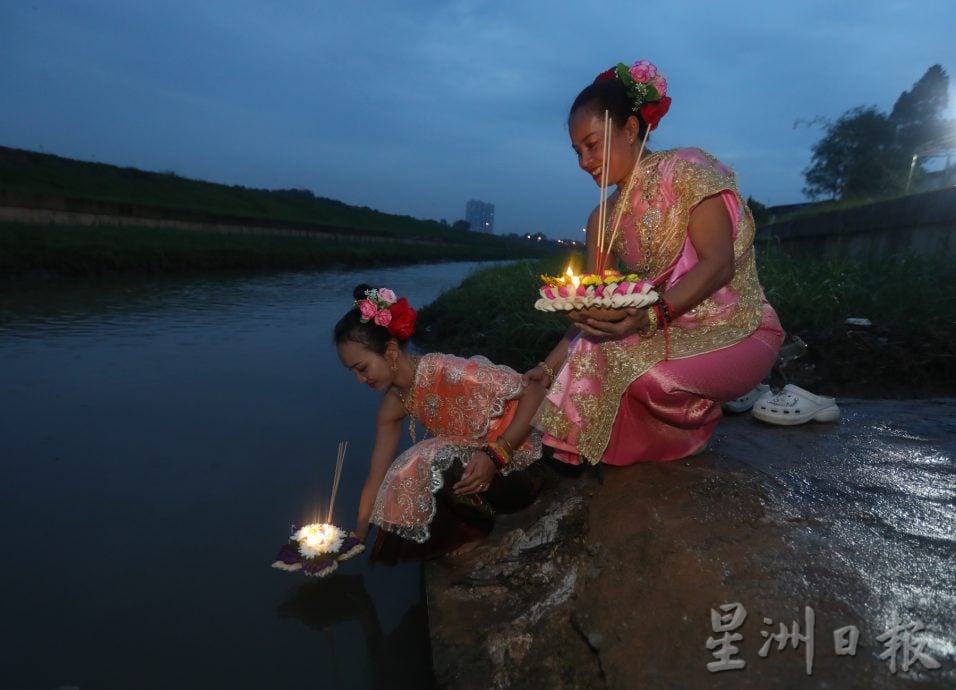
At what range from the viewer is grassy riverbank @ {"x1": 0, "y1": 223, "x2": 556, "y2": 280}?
10.1 m

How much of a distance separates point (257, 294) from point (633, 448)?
10247mm

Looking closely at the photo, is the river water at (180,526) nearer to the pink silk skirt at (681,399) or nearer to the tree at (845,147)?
the pink silk skirt at (681,399)

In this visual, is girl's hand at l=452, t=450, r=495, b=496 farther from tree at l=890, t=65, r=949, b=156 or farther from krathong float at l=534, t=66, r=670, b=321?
tree at l=890, t=65, r=949, b=156

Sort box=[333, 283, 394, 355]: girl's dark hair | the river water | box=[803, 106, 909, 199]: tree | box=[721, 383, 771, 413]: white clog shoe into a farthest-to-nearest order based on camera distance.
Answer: box=[803, 106, 909, 199]: tree, box=[721, 383, 771, 413]: white clog shoe, box=[333, 283, 394, 355]: girl's dark hair, the river water

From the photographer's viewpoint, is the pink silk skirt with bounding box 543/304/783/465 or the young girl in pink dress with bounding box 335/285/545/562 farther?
the young girl in pink dress with bounding box 335/285/545/562

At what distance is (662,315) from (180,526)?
2.25 m

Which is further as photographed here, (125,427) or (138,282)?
(138,282)

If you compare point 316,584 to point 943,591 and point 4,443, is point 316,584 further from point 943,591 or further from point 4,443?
point 4,443

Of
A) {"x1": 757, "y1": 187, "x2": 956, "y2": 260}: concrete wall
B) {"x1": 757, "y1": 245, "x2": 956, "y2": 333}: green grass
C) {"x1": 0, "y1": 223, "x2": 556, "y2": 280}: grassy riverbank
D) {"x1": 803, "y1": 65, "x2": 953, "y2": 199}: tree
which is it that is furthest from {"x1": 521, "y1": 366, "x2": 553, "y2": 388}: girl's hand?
{"x1": 803, "y1": 65, "x2": 953, "y2": 199}: tree

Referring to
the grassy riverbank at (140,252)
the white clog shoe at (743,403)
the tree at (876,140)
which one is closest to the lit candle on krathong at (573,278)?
the white clog shoe at (743,403)

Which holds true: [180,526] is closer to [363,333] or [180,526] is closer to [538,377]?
[363,333]

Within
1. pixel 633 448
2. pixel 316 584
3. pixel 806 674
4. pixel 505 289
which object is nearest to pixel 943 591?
pixel 806 674

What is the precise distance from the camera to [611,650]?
5.08ft

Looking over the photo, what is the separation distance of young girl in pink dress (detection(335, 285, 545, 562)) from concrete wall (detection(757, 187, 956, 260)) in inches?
197
